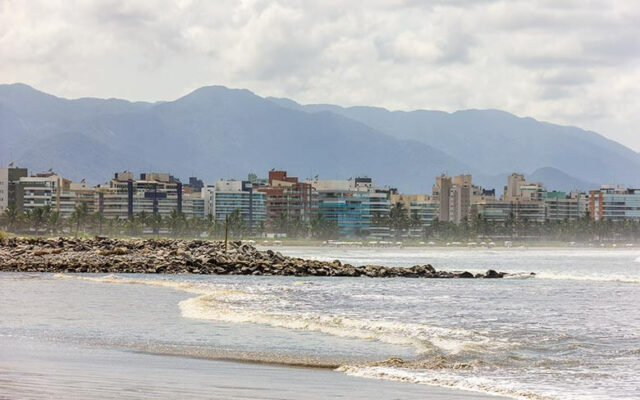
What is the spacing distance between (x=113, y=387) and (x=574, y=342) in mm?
14122

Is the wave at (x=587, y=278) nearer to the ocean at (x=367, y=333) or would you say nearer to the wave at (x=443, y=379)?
the ocean at (x=367, y=333)

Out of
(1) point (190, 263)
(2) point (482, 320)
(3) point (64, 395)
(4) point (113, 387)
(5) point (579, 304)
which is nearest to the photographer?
(3) point (64, 395)

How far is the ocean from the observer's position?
19.5 m

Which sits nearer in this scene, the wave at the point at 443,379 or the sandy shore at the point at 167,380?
the sandy shore at the point at 167,380

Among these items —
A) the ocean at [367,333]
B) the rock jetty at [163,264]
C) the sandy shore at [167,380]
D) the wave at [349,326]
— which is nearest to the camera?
the sandy shore at [167,380]

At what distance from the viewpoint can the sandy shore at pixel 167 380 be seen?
51.7ft

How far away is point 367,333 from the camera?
27.7m

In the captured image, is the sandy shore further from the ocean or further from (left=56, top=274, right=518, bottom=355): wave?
(left=56, top=274, right=518, bottom=355): wave

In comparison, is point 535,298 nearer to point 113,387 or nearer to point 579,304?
point 579,304

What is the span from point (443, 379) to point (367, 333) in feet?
29.0

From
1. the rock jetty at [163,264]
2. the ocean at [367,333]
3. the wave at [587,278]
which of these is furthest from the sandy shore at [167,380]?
the wave at [587,278]

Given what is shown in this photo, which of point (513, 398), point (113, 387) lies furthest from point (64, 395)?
point (513, 398)

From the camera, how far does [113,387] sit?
53.3 ft

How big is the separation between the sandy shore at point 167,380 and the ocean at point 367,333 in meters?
0.19
